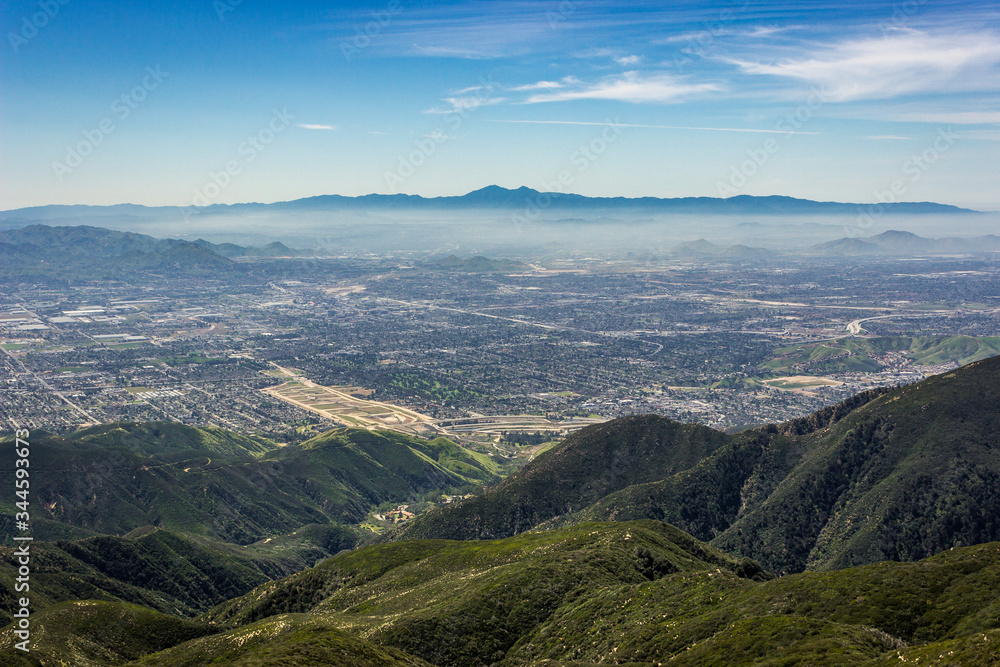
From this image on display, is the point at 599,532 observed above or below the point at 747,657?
below

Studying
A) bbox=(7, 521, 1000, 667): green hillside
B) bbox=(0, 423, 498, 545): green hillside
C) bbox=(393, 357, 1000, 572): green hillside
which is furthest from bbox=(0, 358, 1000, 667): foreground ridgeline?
bbox=(0, 423, 498, 545): green hillside

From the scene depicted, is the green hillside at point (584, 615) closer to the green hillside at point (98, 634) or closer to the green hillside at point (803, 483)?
the green hillside at point (98, 634)

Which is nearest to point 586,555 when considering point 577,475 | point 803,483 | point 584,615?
point 584,615

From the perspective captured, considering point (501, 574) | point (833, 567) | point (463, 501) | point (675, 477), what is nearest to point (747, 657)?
point (501, 574)

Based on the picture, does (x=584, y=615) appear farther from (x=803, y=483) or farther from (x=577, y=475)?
(x=577, y=475)

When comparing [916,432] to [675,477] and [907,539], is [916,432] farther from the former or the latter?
[675,477]

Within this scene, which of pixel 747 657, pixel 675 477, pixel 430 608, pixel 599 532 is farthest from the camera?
pixel 675 477
